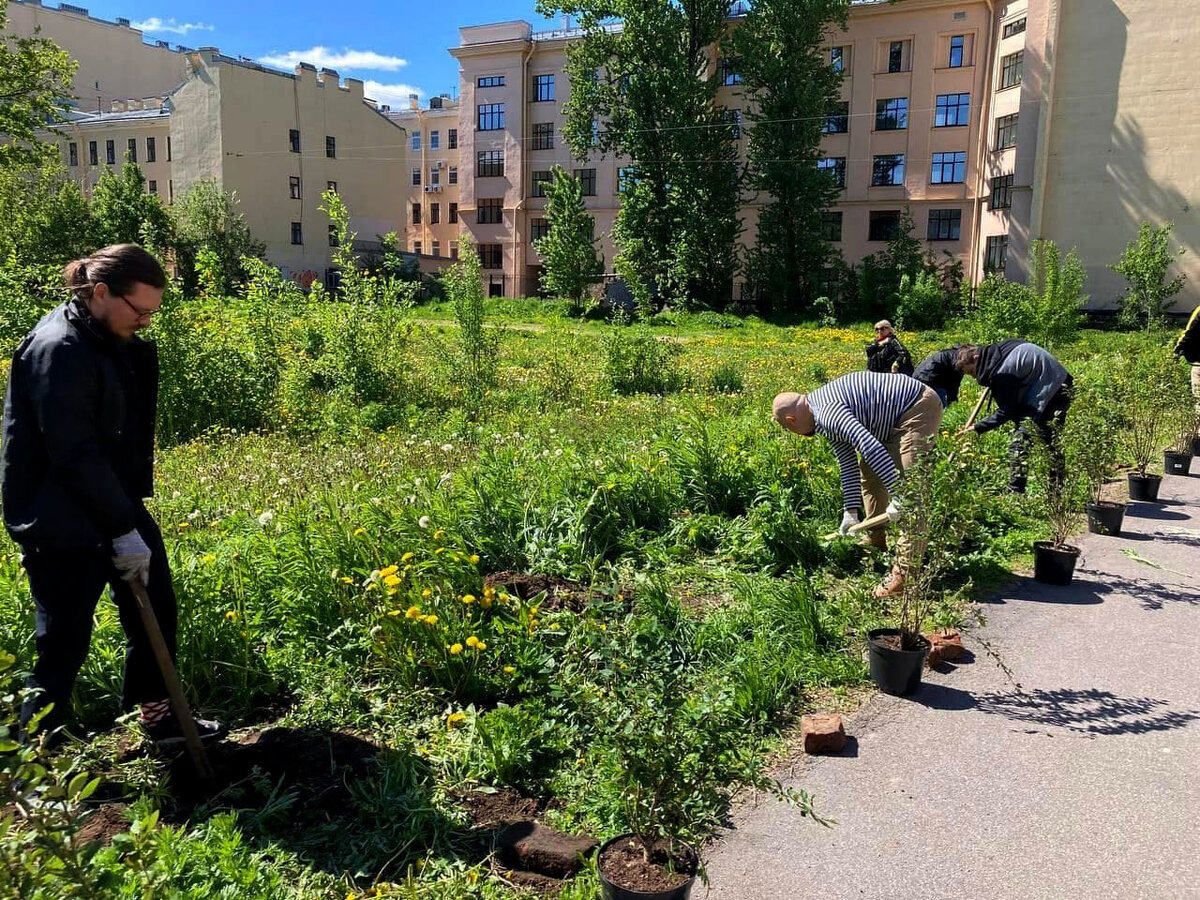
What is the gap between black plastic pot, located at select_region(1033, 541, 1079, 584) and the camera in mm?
6059

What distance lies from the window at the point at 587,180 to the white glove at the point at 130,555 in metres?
49.6

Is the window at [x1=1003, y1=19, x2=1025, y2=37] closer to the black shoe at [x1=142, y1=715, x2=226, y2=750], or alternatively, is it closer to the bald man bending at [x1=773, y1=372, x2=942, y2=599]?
the bald man bending at [x1=773, y1=372, x2=942, y2=599]

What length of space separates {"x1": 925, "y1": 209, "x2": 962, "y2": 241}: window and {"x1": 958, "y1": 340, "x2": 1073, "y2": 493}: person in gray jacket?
37982 mm

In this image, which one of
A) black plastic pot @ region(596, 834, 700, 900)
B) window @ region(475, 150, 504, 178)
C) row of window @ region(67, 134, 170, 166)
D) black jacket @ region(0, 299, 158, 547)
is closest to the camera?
black plastic pot @ region(596, 834, 700, 900)

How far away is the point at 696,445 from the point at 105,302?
4960 millimetres

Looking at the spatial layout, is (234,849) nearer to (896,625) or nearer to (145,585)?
(145,585)

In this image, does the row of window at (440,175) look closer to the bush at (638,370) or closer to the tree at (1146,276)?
the tree at (1146,276)

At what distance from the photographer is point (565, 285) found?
147ft

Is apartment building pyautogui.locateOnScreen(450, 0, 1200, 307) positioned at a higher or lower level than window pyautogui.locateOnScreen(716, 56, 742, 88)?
lower

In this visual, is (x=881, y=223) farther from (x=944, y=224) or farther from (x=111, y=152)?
(x=111, y=152)

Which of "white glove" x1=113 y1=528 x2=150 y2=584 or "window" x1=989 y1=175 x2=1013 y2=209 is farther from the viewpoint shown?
"window" x1=989 y1=175 x2=1013 y2=209

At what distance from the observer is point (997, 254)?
39.8 meters

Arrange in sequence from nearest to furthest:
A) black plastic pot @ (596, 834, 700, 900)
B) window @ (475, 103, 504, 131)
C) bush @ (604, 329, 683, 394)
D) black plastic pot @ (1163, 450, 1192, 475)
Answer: black plastic pot @ (596, 834, 700, 900) → black plastic pot @ (1163, 450, 1192, 475) → bush @ (604, 329, 683, 394) → window @ (475, 103, 504, 131)

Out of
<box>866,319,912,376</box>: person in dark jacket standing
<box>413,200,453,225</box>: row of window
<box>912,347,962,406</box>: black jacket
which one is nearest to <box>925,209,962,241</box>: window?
<box>866,319,912,376</box>: person in dark jacket standing
